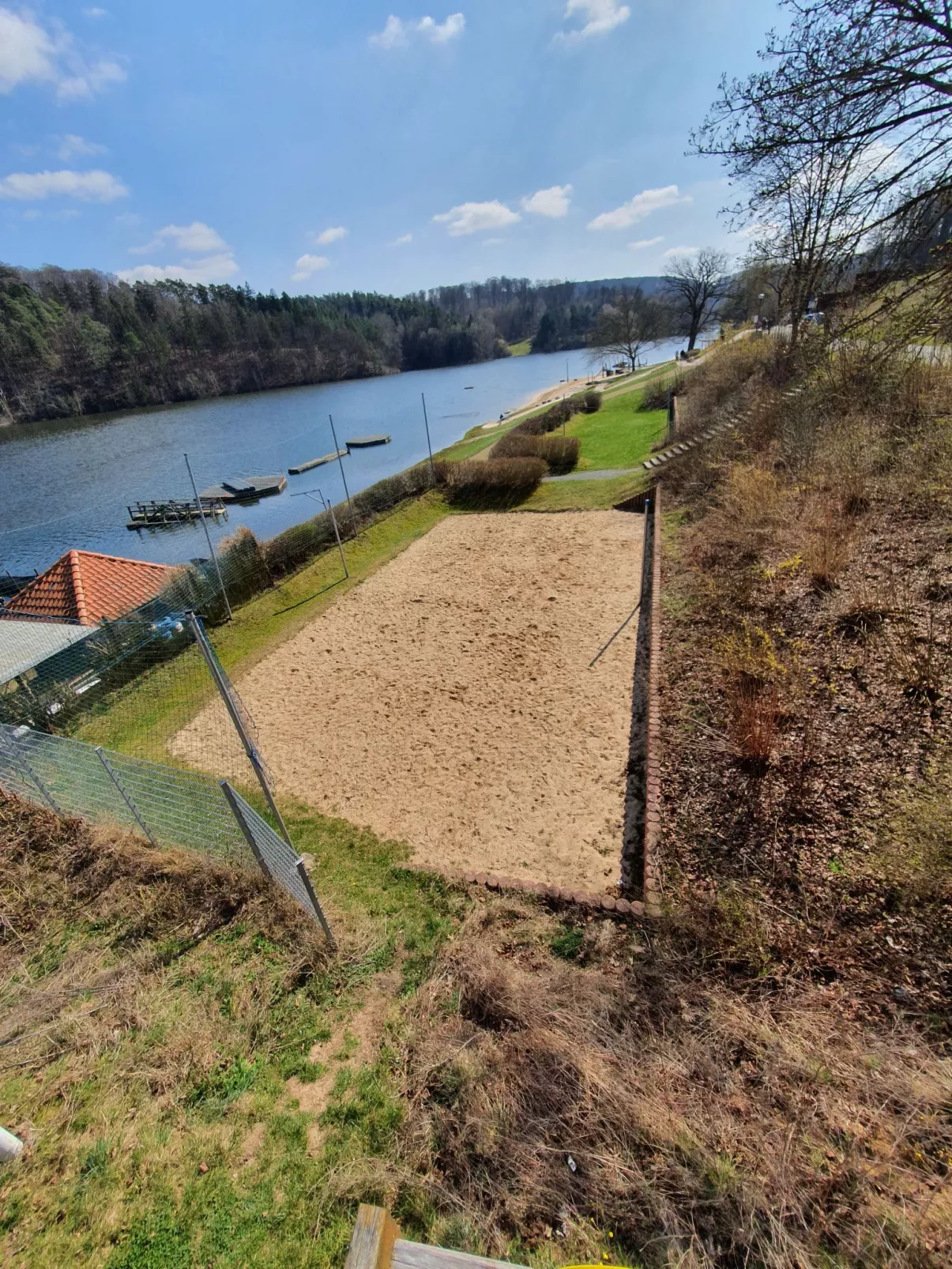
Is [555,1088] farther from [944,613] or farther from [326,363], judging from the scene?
[326,363]

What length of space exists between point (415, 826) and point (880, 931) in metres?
4.78

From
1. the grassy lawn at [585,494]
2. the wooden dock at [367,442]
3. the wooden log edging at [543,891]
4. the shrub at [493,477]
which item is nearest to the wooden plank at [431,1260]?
the wooden log edging at [543,891]

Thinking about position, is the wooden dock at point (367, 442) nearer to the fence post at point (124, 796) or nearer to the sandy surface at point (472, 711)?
the sandy surface at point (472, 711)

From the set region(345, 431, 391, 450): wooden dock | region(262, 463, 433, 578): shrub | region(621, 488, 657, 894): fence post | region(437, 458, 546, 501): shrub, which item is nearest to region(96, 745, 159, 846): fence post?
A: region(621, 488, 657, 894): fence post

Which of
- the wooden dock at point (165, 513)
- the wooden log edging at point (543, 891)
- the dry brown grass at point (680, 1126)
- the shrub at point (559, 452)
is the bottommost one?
the wooden log edging at point (543, 891)

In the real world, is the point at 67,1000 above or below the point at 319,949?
above

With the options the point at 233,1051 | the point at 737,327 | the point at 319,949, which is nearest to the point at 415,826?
the point at 319,949

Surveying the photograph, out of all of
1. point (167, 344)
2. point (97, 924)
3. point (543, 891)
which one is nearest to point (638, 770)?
point (543, 891)

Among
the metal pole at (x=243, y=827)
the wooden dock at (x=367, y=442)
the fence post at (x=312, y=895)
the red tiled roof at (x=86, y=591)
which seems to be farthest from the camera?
the wooden dock at (x=367, y=442)

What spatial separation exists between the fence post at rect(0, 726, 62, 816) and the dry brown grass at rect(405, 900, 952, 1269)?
4932 millimetres

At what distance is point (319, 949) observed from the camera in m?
4.37

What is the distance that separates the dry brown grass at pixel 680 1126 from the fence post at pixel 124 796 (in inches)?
142

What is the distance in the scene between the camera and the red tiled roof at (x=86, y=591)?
481 inches

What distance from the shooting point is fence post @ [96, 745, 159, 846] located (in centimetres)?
507
